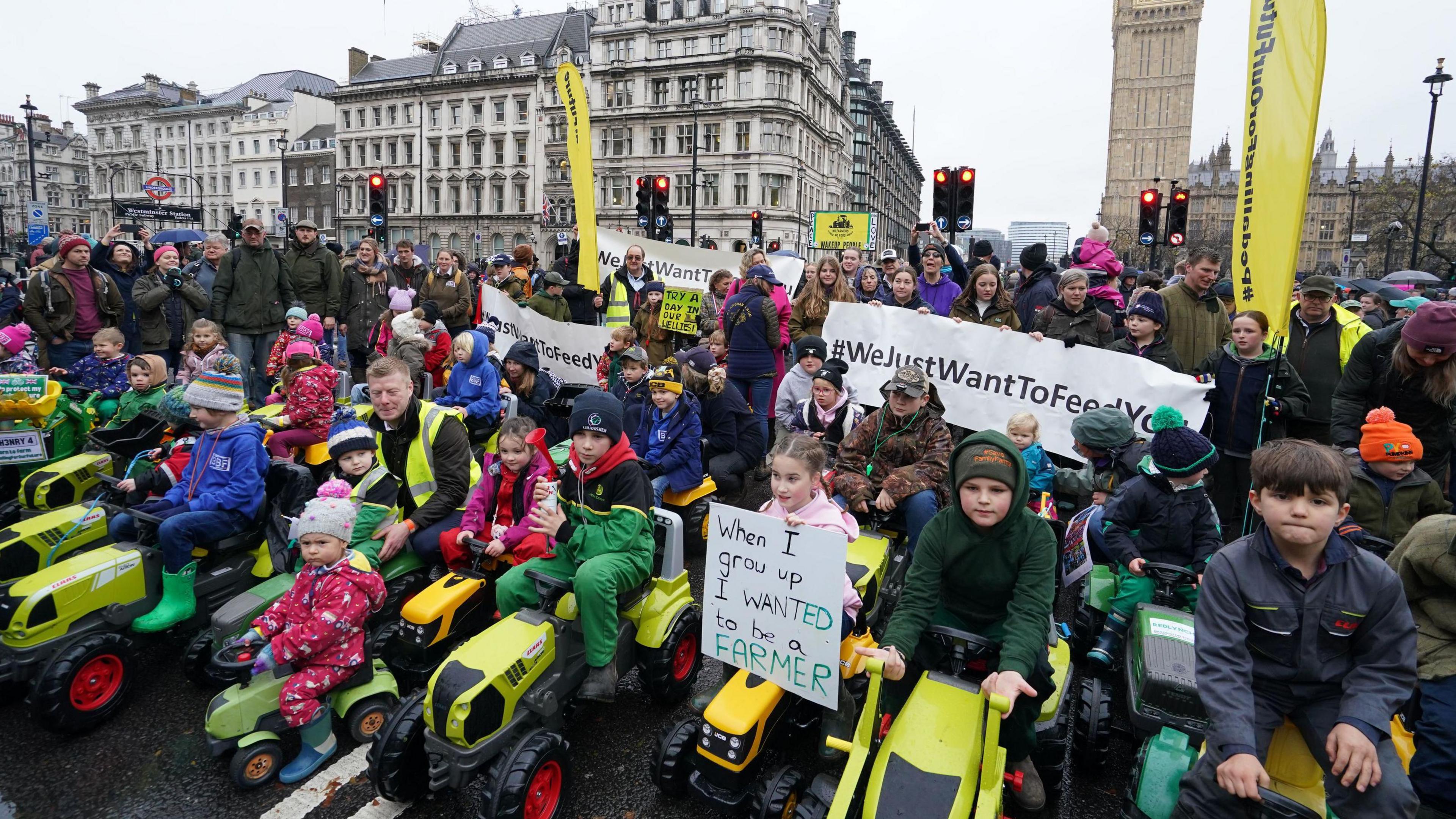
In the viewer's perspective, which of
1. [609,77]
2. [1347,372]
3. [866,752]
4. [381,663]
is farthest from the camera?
[609,77]

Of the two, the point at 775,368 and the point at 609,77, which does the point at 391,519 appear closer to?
the point at 775,368

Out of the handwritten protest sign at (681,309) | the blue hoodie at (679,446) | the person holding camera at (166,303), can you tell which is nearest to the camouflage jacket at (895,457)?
the blue hoodie at (679,446)

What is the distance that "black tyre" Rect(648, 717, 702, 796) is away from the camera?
322 centimetres

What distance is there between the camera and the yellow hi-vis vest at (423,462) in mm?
4695

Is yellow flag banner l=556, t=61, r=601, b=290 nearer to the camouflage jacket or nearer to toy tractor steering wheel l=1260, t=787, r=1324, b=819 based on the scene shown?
the camouflage jacket

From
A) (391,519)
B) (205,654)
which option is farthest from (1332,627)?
(205,654)

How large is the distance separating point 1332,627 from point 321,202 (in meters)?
88.1

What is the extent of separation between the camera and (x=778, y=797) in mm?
2875

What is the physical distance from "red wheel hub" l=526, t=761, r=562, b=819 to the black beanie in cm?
158

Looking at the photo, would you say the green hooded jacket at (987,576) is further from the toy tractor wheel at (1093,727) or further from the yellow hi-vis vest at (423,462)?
the yellow hi-vis vest at (423,462)

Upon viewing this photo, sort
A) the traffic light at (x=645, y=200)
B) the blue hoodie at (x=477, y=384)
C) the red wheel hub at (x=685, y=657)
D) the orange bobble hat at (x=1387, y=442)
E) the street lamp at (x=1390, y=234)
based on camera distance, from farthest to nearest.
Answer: the street lamp at (x=1390, y=234)
the traffic light at (x=645, y=200)
the blue hoodie at (x=477, y=384)
the red wheel hub at (x=685, y=657)
the orange bobble hat at (x=1387, y=442)

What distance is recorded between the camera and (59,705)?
11.8 ft

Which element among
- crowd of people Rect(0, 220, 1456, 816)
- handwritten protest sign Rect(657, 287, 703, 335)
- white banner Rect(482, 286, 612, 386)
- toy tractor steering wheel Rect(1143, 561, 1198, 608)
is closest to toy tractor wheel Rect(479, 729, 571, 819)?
crowd of people Rect(0, 220, 1456, 816)

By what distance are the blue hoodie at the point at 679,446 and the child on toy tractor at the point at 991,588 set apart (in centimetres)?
292
